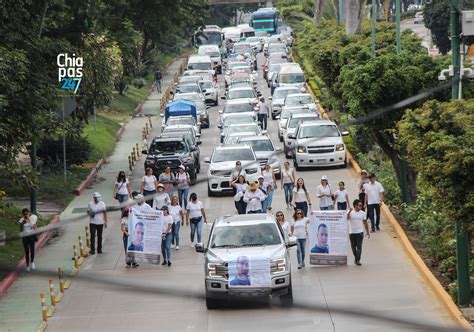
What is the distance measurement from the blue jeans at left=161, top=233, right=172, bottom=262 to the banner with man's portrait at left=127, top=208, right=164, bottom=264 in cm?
25

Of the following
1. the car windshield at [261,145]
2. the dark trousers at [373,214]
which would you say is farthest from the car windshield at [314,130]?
the dark trousers at [373,214]

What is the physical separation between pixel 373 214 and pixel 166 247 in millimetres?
5121

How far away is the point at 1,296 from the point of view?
→ 2114 centimetres

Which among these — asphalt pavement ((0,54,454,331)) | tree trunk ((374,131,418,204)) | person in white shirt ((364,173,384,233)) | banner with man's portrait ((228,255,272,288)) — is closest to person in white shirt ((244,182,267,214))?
asphalt pavement ((0,54,454,331))

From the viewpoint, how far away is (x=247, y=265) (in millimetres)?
18391

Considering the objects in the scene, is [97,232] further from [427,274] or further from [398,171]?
[398,171]

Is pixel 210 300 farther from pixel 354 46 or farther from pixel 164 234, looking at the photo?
pixel 354 46

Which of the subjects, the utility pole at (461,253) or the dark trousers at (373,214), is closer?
the utility pole at (461,253)

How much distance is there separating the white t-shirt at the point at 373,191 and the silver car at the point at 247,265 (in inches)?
226

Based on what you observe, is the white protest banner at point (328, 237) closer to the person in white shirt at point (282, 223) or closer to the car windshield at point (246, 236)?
the person in white shirt at point (282, 223)

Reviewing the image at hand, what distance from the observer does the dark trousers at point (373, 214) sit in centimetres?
2495

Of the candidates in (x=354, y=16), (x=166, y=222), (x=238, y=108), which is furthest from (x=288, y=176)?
(x=354, y=16)

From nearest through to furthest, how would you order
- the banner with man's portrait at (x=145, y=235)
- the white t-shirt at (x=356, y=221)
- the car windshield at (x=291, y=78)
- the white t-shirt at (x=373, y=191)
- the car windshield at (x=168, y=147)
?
the white t-shirt at (x=356, y=221)
the banner with man's portrait at (x=145, y=235)
the white t-shirt at (x=373, y=191)
the car windshield at (x=168, y=147)
the car windshield at (x=291, y=78)

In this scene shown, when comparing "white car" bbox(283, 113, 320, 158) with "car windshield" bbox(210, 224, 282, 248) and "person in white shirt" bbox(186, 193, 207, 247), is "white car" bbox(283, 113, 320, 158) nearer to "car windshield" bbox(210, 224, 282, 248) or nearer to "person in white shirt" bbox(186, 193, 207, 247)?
"person in white shirt" bbox(186, 193, 207, 247)
